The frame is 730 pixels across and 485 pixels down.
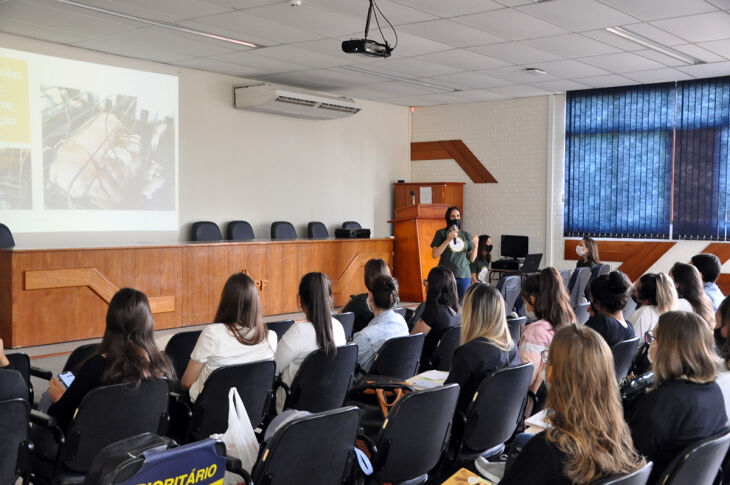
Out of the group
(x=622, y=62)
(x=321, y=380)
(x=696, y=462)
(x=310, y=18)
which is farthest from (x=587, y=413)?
(x=622, y=62)

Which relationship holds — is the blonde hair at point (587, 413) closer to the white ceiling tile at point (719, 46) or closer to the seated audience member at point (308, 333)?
the seated audience member at point (308, 333)

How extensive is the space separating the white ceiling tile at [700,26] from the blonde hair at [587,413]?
5446 millimetres

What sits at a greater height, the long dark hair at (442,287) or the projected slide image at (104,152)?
the projected slide image at (104,152)

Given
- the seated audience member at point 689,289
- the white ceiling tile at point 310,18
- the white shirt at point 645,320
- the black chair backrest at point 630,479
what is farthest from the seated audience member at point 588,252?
the black chair backrest at point 630,479

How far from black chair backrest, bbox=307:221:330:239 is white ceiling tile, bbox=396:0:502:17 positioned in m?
4.90

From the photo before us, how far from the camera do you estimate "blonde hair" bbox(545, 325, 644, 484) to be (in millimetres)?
1891

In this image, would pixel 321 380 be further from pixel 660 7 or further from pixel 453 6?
pixel 660 7

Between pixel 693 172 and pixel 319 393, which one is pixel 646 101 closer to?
pixel 693 172

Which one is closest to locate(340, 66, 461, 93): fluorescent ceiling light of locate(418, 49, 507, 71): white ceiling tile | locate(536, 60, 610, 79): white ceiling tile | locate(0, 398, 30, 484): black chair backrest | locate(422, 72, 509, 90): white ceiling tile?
locate(422, 72, 509, 90): white ceiling tile

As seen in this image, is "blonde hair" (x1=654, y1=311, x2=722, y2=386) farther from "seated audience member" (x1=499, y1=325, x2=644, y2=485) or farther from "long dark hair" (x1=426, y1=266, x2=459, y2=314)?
"long dark hair" (x1=426, y1=266, x2=459, y2=314)

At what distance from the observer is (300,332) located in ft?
11.8

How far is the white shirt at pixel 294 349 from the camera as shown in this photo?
3594mm

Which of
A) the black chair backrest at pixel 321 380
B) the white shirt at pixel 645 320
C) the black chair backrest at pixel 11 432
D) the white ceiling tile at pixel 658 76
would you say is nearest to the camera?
the black chair backrest at pixel 11 432

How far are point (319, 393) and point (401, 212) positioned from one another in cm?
687
